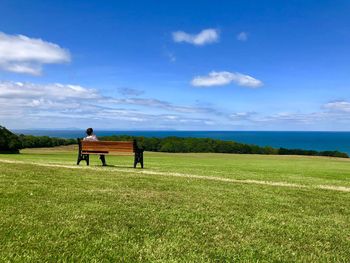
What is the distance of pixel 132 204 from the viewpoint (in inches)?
358

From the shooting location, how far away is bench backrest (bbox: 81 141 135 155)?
64.6 feet

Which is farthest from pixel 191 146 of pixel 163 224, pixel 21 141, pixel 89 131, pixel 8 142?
pixel 163 224

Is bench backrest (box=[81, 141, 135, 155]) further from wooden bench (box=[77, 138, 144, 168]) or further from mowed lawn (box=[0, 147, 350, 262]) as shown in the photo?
mowed lawn (box=[0, 147, 350, 262])

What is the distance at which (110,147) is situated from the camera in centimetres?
1975

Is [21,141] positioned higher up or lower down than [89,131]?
lower down

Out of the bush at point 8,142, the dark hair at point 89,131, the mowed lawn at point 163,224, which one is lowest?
the mowed lawn at point 163,224

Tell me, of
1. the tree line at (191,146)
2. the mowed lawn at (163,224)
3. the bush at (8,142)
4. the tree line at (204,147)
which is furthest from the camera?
the tree line at (204,147)

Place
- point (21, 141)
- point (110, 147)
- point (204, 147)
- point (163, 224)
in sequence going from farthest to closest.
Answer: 1. point (204, 147)
2. point (21, 141)
3. point (110, 147)
4. point (163, 224)

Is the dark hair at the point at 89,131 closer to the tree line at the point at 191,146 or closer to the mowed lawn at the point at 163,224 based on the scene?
the mowed lawn at the point at 163,224

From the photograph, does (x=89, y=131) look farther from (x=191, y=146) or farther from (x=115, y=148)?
(x=191, y=146)

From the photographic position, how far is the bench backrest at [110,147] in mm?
19688

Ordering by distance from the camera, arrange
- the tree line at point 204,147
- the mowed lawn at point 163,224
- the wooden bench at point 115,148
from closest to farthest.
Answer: the mowed lawn at point 163,224 → the wooden bench at point 115,148 → the tree line at point 204,147

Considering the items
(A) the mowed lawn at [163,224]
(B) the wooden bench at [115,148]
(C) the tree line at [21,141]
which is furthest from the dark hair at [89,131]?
(C) the tree line at [21,141]

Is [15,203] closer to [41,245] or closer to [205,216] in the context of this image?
[41,245]
